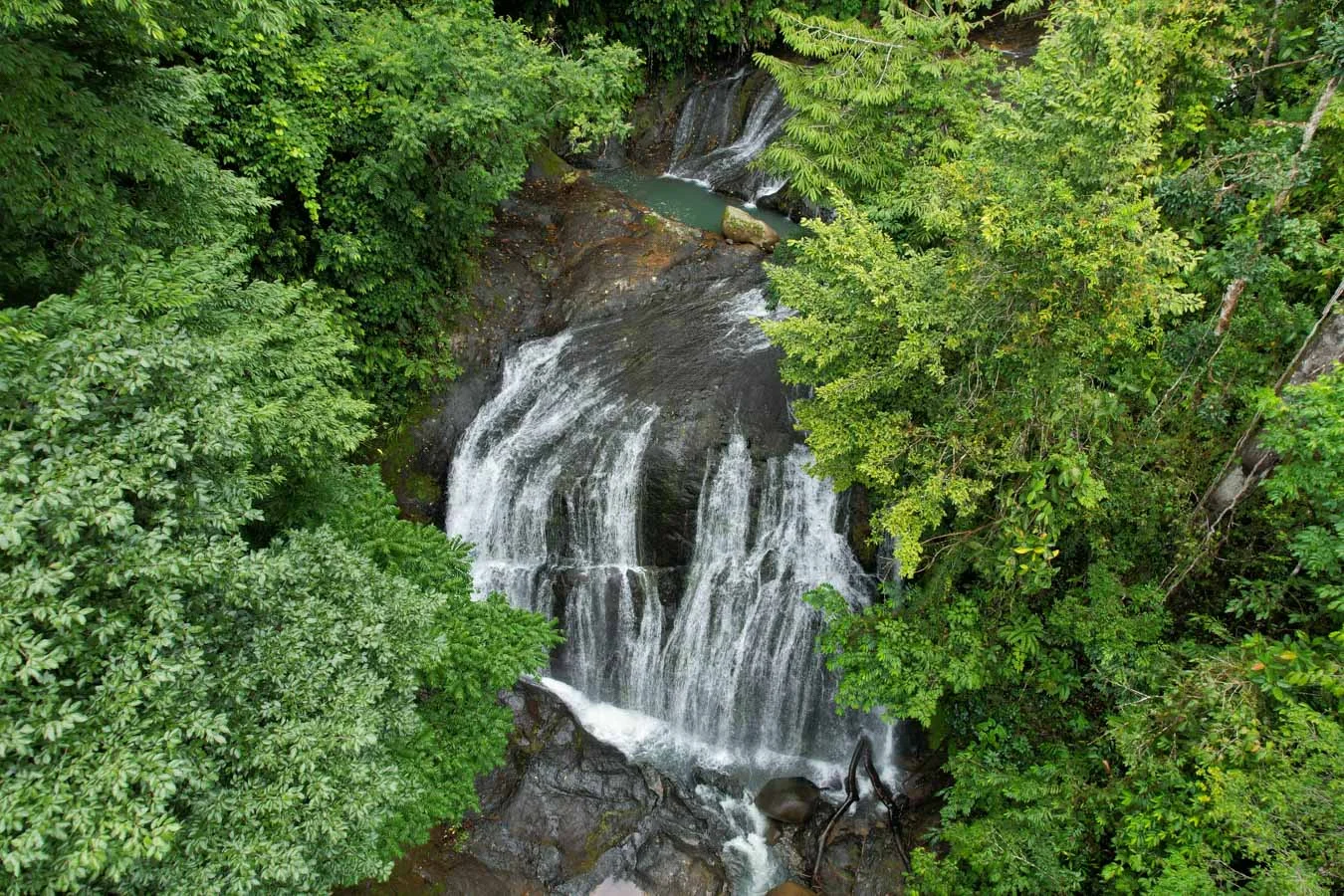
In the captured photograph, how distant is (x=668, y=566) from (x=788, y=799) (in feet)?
14.0

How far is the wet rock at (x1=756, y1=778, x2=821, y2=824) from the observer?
38.1 feet

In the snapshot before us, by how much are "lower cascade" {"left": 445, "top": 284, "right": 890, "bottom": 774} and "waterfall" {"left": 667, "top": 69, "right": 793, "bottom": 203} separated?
328 inches

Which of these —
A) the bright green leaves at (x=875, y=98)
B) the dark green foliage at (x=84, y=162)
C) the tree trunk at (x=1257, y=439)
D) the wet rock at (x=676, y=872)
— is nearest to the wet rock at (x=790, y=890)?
the wet rock at (x=676, y=872)

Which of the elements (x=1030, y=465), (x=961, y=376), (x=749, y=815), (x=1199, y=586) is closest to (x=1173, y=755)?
(x=1199, y=586)

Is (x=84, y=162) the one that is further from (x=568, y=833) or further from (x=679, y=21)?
(x=679, y=21)

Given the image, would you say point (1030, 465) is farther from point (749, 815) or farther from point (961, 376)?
point (749, 815)

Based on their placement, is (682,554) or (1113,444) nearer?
(1113,444)

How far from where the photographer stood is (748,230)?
1759cm

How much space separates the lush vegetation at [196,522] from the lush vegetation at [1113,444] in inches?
224

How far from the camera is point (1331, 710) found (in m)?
6.64

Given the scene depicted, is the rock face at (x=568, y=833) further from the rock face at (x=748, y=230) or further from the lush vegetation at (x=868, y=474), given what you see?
the rock face at (x=748, y=230)

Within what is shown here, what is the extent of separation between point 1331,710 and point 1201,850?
69.5 inches

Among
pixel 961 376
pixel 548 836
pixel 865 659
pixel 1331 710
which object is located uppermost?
pixel 961 376

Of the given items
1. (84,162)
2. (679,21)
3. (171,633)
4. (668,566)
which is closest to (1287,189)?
(668,566)
